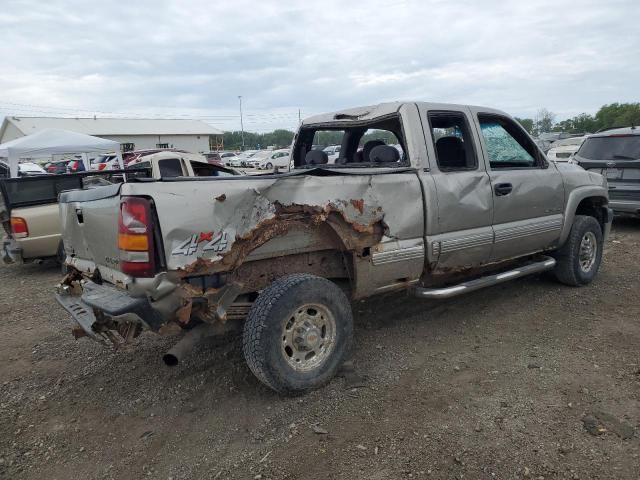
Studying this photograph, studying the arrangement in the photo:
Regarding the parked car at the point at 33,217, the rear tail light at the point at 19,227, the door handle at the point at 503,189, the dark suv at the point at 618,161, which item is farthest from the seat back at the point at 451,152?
the rear tail light at the point at 19,227

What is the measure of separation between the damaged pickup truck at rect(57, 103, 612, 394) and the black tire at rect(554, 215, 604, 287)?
20.2 inches

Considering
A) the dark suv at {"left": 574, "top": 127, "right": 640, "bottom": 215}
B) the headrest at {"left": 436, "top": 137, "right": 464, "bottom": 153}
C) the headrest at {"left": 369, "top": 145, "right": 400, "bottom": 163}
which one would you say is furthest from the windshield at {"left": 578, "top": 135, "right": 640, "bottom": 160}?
the headrest at {"left": 369, "top": 145, "right": 400, "bottom": 163}

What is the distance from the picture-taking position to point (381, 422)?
3043mm

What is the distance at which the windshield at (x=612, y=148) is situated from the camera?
861 cm

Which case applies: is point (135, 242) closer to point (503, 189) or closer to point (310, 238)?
point (310, 238)

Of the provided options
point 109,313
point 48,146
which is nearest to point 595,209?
point 109,313

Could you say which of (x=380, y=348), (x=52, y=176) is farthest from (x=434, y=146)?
(x=52, y=176)

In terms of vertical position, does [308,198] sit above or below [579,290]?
above

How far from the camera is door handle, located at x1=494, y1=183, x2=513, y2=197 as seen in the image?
175 inches

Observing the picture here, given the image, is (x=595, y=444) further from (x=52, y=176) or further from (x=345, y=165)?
(x=52, y=176)

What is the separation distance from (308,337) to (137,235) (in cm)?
130

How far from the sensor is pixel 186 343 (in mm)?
3227

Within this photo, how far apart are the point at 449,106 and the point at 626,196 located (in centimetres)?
576

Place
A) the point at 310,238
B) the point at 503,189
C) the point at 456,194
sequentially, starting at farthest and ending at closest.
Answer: the point at 503,189 < the point at 456,194 < the point at 310,238
